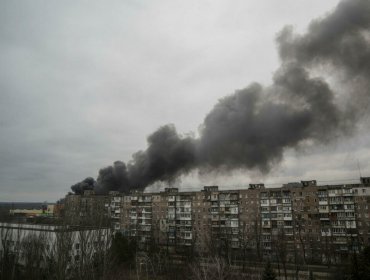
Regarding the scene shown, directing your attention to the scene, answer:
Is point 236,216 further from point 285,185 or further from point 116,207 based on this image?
point 116,207

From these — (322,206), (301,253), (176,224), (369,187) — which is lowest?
(301,253)

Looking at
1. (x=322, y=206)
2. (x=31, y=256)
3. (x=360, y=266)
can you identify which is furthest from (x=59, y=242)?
(x=322, y=206)

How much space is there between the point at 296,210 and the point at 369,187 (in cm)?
1155

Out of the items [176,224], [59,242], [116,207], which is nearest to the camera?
[59,242]

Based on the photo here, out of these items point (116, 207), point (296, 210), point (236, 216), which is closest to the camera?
point (296, 210)

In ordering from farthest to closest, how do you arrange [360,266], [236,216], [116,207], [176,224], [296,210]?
[116,207] < [176,224] < [236,216] < [296,210] < [360,266]

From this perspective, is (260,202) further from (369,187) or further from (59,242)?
(59,242)

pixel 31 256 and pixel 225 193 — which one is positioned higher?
pixel 225 193

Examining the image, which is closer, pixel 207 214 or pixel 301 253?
pixel 301 253

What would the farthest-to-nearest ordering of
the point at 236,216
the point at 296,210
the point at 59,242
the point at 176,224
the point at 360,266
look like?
the point at 176,224
the point at 236,216
the point at 296,210
the point at 360,266
the point at 59,242

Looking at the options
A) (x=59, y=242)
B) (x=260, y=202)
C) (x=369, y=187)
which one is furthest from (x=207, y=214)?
(x=59, y=242)

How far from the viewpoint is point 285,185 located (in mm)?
54125

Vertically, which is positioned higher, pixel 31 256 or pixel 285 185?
pixel 285 185

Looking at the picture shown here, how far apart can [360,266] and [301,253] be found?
2399 cm
